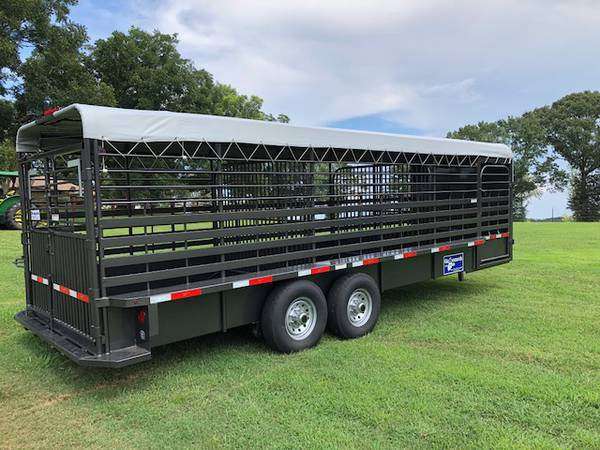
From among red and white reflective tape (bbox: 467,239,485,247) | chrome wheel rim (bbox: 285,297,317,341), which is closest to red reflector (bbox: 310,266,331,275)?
chrome wheel rim (bbox: 285,297,317,341)

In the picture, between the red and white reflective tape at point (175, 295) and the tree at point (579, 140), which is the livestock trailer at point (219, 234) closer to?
the red and white reflective tape at point (175, 295)

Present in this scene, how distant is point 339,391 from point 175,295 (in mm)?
1622

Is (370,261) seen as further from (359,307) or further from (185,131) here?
(185,131)

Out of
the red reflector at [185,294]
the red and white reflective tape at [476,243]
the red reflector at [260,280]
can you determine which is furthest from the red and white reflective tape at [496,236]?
the red reflector at [185,294]

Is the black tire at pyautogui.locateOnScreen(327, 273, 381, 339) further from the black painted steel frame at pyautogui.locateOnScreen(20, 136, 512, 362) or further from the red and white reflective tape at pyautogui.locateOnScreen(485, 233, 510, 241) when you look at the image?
the red and white reflective tape at pyautogui.locateOnScreen(485, 233, 510, 241)

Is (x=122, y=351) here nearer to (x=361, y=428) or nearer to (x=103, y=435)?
(x=103, y=435)

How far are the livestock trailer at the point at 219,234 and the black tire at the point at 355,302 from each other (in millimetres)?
15

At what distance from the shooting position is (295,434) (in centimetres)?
348

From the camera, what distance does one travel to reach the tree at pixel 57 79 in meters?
16.0

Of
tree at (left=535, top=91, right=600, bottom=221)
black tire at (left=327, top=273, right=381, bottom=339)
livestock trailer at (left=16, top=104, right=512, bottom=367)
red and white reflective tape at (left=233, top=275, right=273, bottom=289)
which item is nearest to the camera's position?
livestock trailer at (left=16, top=104, right=512, bottom=367)

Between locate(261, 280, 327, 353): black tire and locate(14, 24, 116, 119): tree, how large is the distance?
14.2 m

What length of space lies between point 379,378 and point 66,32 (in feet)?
58.1

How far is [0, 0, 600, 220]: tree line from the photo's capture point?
16.0m

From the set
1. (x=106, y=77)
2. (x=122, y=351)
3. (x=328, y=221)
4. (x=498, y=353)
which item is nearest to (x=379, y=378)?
(x=498, y=353)
